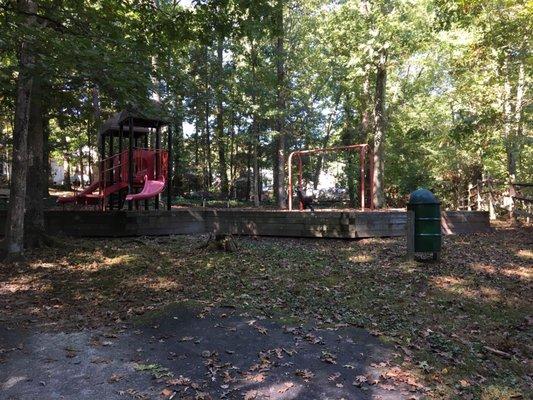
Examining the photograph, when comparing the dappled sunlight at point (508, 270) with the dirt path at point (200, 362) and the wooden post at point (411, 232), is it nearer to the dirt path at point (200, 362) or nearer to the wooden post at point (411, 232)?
the wooden post at point (411, 232)

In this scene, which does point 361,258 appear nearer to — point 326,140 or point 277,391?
point 277,391

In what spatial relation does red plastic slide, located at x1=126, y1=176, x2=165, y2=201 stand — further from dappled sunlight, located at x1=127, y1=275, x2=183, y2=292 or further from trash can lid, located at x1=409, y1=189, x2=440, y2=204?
trash can lid, located at x1=409, y1=189, x2=440, y2=204

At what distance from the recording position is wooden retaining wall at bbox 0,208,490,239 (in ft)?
35.5

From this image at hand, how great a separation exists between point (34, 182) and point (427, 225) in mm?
8099

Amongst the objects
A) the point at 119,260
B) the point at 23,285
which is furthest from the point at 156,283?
the point at 23,285

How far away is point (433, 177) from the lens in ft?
85.2

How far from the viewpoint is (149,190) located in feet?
38.5

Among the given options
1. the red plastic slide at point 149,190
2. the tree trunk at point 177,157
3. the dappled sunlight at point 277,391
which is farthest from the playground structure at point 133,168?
the tree trunk at point 177,157

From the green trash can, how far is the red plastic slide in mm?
6698

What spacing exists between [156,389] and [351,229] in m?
7.42

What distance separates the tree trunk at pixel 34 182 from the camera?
9.37m

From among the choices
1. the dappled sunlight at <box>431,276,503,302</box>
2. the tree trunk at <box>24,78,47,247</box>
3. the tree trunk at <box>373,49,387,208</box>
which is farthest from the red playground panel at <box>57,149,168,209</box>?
the tree trunk at <box>373,49,387,208</box>

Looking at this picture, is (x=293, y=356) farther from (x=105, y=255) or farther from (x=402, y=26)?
(x=402, y=26)

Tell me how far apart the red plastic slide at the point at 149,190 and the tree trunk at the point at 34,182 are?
2210 millimetres
